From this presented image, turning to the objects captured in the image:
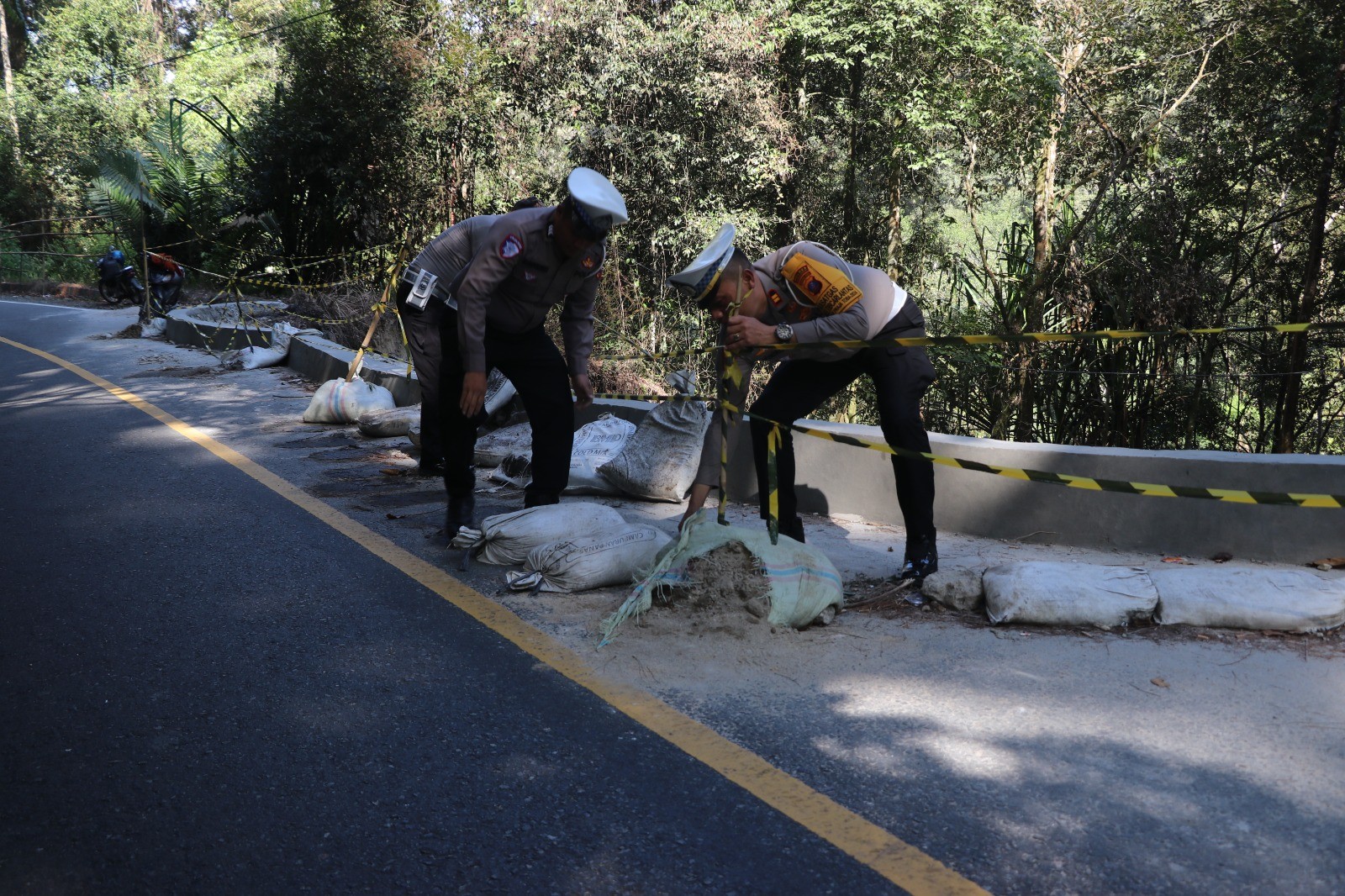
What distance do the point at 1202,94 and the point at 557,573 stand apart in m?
7.63

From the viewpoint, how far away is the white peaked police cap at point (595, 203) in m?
4.30

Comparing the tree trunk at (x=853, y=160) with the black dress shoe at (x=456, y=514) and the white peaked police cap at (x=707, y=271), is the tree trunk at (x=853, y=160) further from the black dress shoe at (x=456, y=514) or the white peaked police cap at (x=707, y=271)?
the white peaked police cap at (x=707, y=271)

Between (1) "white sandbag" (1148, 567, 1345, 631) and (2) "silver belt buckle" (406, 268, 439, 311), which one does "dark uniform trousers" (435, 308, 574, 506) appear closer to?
(2) "silver belt buckle" (406, 268, 439, 311)

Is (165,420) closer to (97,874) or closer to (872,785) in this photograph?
(97,874)

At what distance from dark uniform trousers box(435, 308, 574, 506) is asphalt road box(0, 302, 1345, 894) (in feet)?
2.63

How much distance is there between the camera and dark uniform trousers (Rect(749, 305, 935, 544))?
4.38 meters

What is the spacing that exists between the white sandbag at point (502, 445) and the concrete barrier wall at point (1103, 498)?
203 cm

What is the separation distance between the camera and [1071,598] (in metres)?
3.91

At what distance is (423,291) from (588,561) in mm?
1541

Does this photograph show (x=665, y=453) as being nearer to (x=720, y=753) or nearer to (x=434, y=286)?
(x=434, y=286)

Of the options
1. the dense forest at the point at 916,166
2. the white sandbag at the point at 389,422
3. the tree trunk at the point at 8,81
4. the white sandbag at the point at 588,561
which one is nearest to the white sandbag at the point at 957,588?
the white sandbag at the point at 588,561

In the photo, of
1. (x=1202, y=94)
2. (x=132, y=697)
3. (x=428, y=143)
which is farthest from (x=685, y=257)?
(x=132, y=697)

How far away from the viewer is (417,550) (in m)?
5.09

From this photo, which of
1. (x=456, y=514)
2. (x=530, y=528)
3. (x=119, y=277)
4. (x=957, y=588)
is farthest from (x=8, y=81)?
(x=957, y=588)
